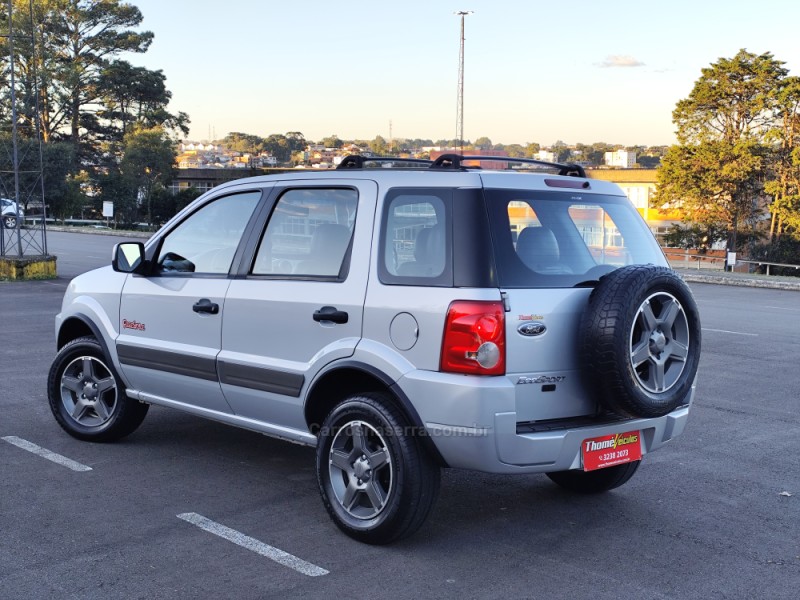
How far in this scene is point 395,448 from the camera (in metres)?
4.50

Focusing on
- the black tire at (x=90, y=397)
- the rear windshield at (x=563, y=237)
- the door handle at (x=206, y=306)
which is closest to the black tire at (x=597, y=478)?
the rear windshield at (x=563, y=237)

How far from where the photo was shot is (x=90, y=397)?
6.66 meters

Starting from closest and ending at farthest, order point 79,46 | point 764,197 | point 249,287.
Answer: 1. point 249,287
2. point 764,197
3. point 79,46

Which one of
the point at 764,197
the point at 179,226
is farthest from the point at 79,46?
the point at 179,226

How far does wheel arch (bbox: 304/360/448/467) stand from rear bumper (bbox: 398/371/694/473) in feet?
0.16

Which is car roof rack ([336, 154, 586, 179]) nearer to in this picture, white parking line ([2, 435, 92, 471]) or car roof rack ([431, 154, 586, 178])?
car roof rack ([431, 154, 586, 178])

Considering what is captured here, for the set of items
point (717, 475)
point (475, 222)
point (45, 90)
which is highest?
point (45, 90)

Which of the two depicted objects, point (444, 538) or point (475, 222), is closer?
point (475, 222)

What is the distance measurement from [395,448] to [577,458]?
89 centimetres

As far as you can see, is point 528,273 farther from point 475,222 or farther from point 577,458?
point 577,458

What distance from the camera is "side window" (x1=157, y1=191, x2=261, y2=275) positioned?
18.6 ft

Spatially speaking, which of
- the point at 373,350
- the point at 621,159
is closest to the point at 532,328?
the point at 373,350

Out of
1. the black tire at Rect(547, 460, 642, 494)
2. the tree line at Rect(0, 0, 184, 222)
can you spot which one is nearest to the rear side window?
the black tire at Rect(547, 460, 642, 494)

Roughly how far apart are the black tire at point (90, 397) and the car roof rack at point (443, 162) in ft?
7.90
